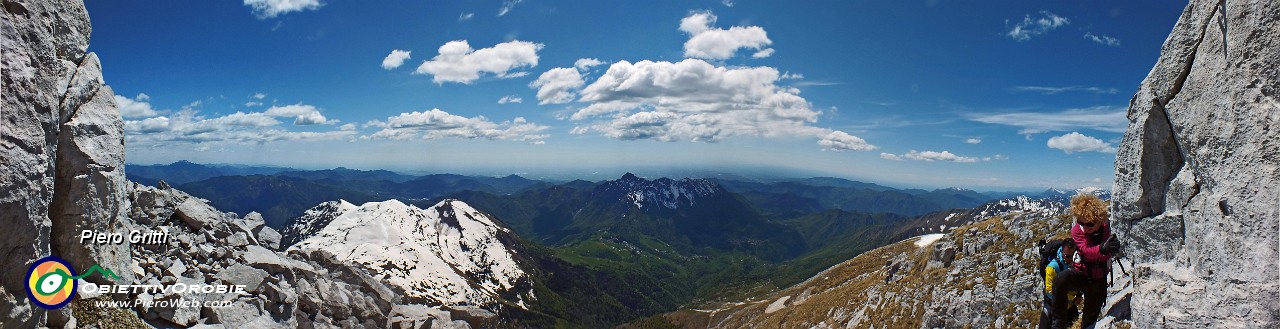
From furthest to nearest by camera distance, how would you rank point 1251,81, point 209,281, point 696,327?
point 696,327, point 209,281, point 1251,81

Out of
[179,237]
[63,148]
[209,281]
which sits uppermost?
[63,148]

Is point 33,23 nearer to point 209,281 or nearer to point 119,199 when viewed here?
point 119,199

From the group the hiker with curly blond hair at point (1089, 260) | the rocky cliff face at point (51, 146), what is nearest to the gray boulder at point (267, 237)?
the rocky cliff face at point (51, 146)

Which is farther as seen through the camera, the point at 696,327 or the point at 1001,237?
the point at 696,327

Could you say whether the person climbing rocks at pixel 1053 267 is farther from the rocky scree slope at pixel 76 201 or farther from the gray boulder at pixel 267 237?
the gray boulder at pixel 267 237

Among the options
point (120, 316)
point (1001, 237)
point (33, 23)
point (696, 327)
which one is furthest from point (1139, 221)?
point (696, 327)

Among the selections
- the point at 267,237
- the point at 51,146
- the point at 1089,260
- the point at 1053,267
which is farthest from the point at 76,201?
the point at 1089,260
